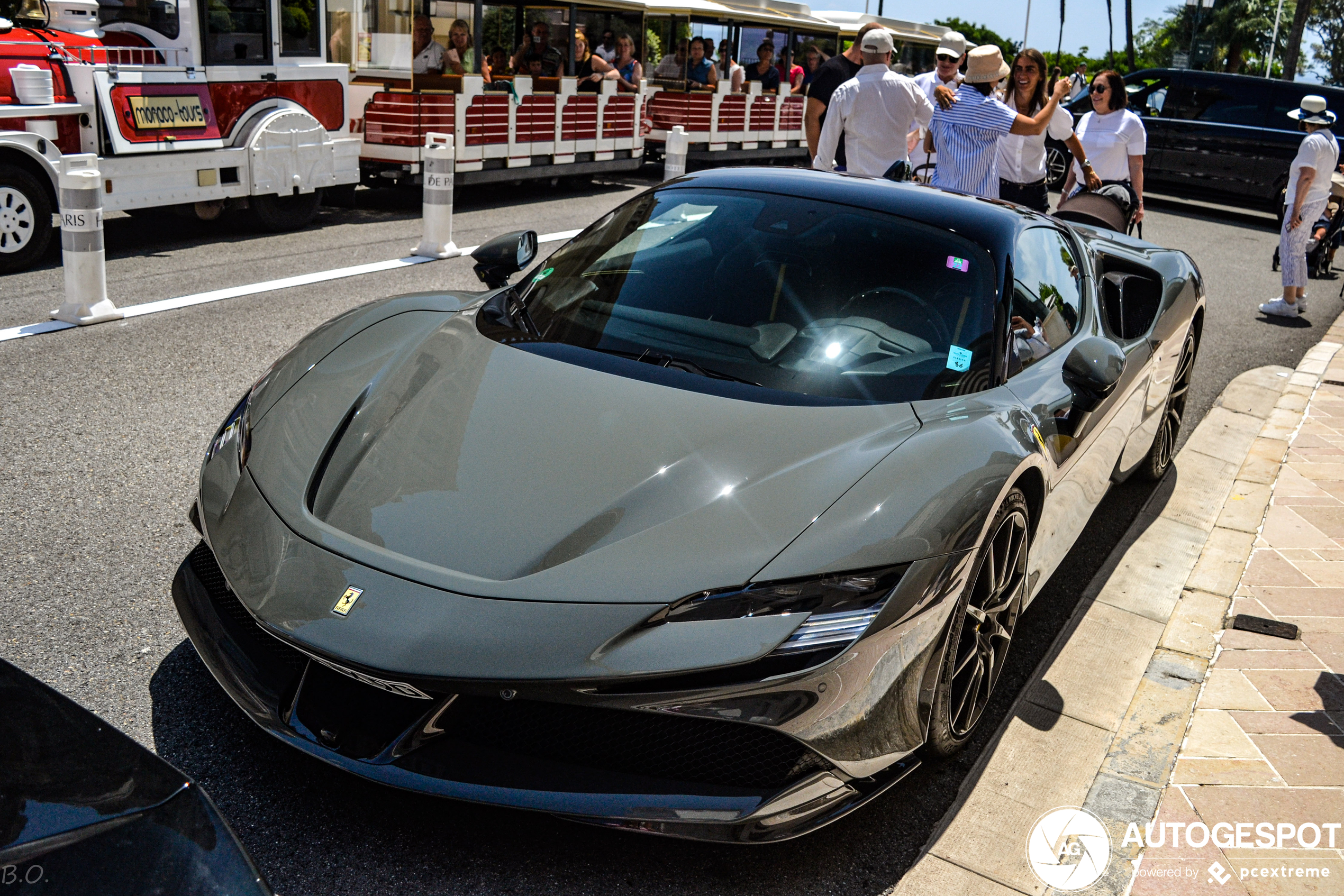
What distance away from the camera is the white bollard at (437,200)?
9.66 m

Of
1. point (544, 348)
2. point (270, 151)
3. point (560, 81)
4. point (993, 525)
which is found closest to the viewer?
point (993, 525)

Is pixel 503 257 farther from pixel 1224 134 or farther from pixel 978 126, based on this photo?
pixel 1224 134

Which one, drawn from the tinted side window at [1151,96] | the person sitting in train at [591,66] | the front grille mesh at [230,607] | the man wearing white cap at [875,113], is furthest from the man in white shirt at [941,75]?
the tinted side window at [1151,96]

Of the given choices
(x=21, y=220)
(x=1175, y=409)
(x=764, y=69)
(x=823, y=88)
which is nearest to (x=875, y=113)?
(x=823, y=88)

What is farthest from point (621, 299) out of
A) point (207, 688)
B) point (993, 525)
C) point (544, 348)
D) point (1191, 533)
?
point (1191, 533)

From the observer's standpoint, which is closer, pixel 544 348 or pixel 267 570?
pixel 267 570

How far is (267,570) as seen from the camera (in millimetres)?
2590

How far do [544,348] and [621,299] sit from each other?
1.14 feet

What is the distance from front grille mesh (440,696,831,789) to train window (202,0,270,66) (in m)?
8.93

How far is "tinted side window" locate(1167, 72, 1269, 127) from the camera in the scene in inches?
704

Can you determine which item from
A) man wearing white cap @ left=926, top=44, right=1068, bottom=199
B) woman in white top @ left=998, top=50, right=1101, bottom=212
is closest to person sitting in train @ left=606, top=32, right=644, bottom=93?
woman in white top @ left=998, top=50, right=1101, bottom=212

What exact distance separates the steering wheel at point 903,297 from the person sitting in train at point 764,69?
17968mm

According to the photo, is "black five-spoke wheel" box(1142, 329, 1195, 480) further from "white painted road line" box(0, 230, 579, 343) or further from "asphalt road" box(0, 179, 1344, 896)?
"white painted road line" box(0, 230, 579, 343)

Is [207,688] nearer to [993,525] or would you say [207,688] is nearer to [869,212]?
[993,525]
